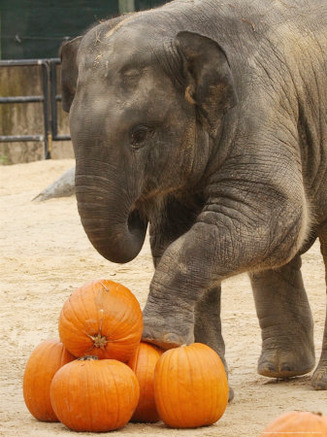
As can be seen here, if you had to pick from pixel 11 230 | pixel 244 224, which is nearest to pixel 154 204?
pixel 244 224

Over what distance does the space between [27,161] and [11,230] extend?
6.53 metres

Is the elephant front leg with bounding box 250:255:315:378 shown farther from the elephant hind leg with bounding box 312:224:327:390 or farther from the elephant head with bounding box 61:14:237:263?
the elephant head with bounding box 61:14:237:263

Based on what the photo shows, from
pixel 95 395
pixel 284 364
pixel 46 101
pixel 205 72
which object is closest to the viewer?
pixel 95 395

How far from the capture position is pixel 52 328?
777 centimetres

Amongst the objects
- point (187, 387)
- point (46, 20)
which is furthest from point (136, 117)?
point (46, 20)

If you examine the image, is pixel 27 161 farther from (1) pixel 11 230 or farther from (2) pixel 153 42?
(2) pixel 153 42

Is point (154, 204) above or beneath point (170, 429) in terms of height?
above

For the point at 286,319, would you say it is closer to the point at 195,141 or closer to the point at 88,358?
the point at 195,141

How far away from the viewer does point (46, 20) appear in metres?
16.7

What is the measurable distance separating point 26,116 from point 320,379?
11702 mm

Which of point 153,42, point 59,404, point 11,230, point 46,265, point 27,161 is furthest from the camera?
point 27,161

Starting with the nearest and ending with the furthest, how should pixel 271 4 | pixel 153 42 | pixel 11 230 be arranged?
1. pixel 153 42
2. pixel 271 4
3. pixel 11 230

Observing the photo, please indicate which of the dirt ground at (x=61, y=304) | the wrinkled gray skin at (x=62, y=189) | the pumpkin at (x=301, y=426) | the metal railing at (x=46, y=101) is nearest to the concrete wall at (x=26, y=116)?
the metal railing at (x=46, y=101)

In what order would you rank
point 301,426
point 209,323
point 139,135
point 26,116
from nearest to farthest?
point 301,426, point 139,135, point 209,323, point 26,116
